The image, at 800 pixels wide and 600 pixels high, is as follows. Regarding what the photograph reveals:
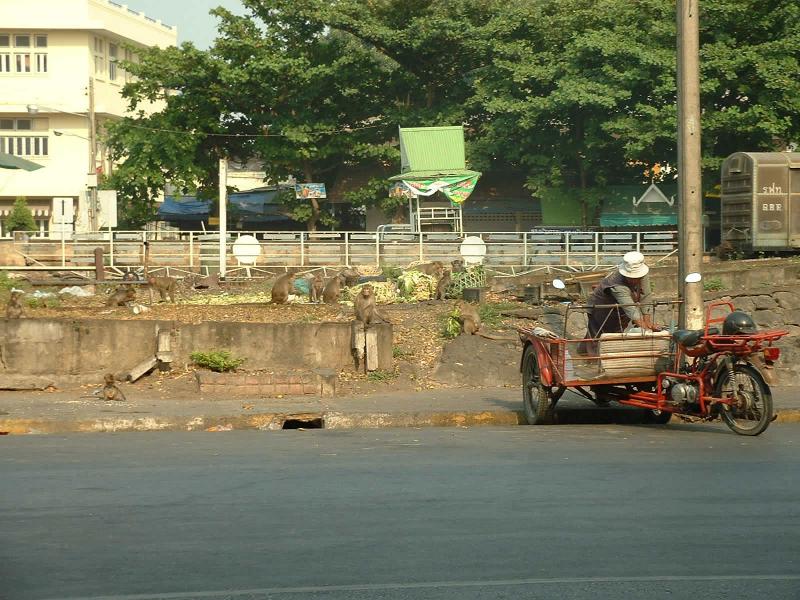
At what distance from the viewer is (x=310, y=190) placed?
45.2 metres

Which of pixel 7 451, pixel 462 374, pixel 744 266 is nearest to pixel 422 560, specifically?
pixel 7 451

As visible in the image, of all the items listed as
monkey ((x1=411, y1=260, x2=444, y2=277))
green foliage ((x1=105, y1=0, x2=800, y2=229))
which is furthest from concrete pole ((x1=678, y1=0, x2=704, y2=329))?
green foliage ((x1=105, y1=0, x2=800, y2=229))

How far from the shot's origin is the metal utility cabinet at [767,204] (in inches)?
1163

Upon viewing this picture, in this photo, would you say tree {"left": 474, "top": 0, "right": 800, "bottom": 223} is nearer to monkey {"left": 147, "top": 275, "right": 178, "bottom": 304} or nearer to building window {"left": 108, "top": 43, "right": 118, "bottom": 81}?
monkey {"left": 147, "top": 275, "right": 178, "bottom": 304}

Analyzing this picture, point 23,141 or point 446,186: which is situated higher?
point 23,141

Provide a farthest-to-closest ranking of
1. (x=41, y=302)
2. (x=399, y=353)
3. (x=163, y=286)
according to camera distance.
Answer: (x=163, y=286) → (x=41, y=302) → (x=399, y=353)

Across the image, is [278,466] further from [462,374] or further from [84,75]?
[84,75]

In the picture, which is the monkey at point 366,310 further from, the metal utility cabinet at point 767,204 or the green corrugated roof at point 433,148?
the green corrugated roof at point 433,148

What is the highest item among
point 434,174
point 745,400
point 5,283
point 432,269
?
point 434,174

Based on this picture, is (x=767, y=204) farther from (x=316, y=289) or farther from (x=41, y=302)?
(x=41, y=302)

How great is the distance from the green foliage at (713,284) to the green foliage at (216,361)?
8638mm

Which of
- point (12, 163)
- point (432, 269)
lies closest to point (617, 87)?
point (432, 269)

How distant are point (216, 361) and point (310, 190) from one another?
30.2 m

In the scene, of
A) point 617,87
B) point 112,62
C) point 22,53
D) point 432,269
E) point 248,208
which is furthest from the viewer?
point 112,62
